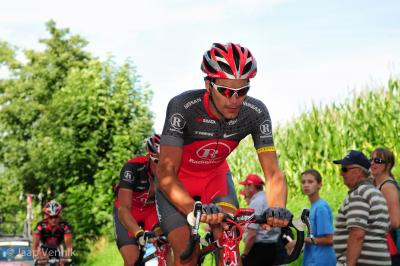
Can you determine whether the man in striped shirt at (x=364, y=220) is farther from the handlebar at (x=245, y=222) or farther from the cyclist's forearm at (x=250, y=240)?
the handlebar at (x=245, y=222)

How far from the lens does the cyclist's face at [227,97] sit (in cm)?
613

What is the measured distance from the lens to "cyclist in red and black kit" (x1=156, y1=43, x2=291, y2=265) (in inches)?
242

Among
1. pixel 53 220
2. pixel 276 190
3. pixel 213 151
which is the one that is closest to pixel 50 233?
pixel 53 220

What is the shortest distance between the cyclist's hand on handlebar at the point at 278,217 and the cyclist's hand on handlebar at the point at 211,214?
11.6 inches

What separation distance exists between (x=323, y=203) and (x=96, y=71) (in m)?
20.9

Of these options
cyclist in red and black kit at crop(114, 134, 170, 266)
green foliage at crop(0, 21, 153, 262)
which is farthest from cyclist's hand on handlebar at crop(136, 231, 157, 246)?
green foliage at crop(0, 21, 153, 262)

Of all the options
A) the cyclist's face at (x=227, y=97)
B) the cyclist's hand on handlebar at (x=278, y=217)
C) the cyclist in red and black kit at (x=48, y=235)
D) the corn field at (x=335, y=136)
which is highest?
the corn field at (x=335, y=136)

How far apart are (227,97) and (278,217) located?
1016 millimetres

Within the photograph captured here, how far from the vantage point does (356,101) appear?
65.8 ft

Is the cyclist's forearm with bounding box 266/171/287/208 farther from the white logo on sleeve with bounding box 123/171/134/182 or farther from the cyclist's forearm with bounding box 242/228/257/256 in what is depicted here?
the cyclist's forearm with bounding box 242/228/257/256

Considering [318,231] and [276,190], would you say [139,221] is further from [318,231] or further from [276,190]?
[276,190]

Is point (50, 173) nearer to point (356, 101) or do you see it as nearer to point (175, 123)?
point (356, 101)

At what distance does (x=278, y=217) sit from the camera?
5.55 m

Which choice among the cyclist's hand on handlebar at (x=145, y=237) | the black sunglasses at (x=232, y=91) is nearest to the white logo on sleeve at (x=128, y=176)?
the cyclist's hand on handlebar at (x=145, y=237)
